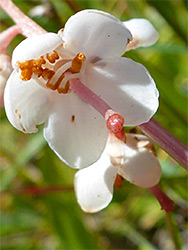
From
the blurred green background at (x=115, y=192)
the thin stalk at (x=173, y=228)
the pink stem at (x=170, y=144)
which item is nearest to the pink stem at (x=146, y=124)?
the pink stem at (x=170, y=144)

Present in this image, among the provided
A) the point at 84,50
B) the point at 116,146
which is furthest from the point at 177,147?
the point at 84,50

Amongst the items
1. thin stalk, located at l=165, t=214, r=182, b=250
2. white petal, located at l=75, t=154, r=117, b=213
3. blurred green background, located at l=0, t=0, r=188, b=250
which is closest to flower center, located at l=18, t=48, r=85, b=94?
white petal, located at l=75, t=154, r=117, b=213

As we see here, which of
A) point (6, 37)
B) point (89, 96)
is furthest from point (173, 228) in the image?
point (6, 37)

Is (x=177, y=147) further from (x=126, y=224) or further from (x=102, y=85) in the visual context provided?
(x=126, y=224)

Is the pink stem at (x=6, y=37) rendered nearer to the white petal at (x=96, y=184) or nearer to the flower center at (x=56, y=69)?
the flower center at (x=56, y=69)

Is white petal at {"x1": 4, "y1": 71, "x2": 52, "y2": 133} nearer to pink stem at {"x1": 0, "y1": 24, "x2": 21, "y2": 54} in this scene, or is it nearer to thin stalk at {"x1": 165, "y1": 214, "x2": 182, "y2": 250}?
pink stem at {"x1": 0, "y1": 24, "x2": 21, "y2": 54}

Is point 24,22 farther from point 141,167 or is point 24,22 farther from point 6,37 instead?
point 141,167
